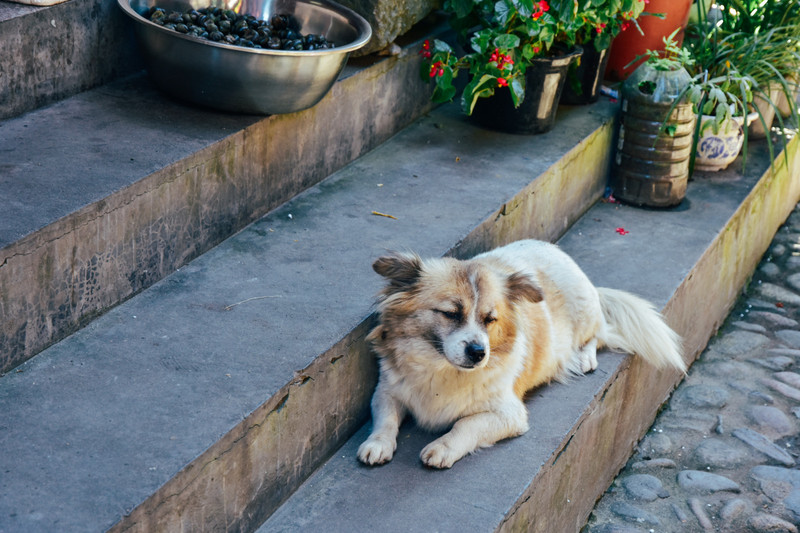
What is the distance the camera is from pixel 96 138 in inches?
131

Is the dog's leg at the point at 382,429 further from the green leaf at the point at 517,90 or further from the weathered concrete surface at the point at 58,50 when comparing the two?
the green leaf at the point at 517,90

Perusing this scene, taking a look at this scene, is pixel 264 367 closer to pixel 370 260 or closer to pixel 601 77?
pixel 370 260

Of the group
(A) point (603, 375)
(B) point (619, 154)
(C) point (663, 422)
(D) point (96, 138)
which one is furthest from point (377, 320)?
(B) point (619, 154)

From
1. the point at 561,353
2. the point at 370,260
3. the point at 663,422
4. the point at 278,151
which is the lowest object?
the point at 663,422

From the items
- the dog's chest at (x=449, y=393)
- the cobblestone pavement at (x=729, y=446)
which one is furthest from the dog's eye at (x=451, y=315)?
the cobblestone pavement at (x=729, y=446)

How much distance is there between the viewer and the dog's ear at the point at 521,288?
301cm

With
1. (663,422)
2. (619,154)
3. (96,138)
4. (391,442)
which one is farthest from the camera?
(619,154)

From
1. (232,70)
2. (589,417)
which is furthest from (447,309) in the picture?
(232,70)

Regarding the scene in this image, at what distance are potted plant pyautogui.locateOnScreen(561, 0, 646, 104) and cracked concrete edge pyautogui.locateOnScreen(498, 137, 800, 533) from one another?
1199 millimetres

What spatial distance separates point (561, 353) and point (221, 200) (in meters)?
1.51

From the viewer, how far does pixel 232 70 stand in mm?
3416

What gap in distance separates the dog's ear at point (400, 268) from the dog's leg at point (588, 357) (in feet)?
3.15

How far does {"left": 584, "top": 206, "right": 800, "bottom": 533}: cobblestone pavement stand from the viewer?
141 inches

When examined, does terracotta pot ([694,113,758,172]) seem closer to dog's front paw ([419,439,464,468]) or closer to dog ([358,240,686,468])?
dog ([358,240,686,468])
